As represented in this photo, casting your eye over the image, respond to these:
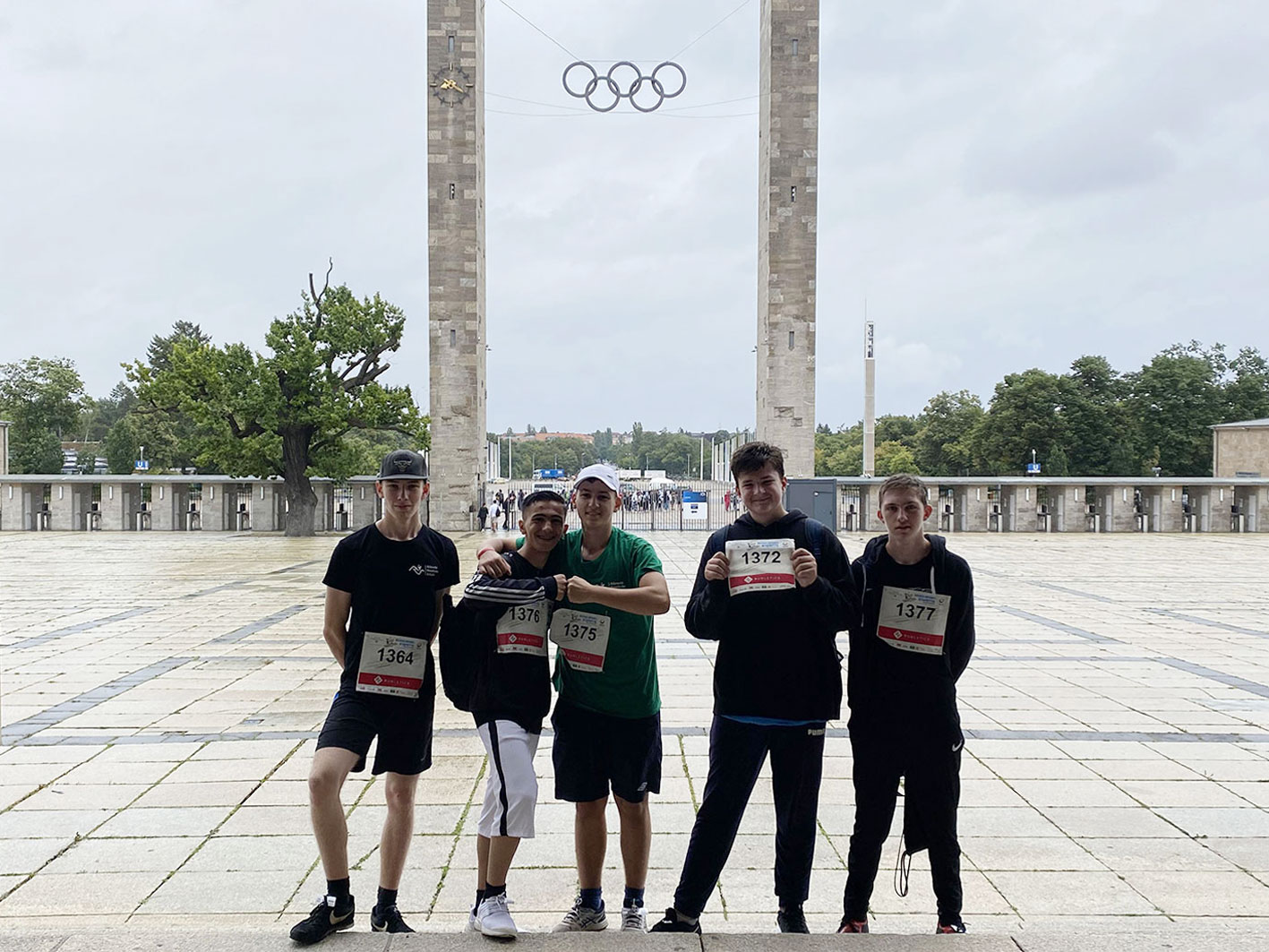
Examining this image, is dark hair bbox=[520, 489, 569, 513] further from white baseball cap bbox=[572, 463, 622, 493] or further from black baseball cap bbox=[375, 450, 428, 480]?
black baseball cap bbox=[375, 450, 428, 480]

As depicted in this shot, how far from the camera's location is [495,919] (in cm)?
330

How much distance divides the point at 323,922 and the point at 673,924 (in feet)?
3.82

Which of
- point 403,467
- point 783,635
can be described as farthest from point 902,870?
point 403,467

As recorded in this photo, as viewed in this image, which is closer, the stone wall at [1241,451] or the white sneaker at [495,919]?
the white sneaker at [495,919]

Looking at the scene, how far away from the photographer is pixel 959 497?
3347 centimetres

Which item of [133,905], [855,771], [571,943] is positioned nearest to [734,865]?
[855,771]

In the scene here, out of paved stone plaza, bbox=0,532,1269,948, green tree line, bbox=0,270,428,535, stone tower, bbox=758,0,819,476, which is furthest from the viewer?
stone tower, bbox=758,0,819,476

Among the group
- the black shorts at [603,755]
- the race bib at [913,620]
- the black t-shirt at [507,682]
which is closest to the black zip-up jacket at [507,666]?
the black t-shirt at [507,682]

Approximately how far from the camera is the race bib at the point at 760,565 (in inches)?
140

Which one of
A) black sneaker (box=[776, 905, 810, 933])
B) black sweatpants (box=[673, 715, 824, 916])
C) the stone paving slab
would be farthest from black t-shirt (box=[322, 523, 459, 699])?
black sneaker (box=[776, 905, 810, 933])

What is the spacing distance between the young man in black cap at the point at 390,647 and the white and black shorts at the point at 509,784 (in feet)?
1.28

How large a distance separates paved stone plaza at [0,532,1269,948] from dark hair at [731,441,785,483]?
164 centimetres

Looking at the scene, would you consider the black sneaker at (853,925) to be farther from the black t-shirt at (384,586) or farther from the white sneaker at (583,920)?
the black t-shirt at (384,586)

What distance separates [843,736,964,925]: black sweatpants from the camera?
11.9 feet
